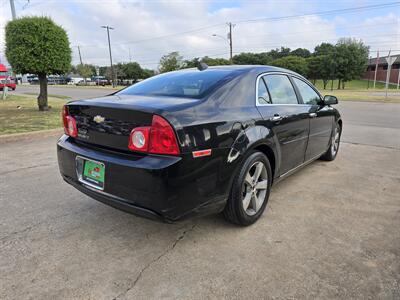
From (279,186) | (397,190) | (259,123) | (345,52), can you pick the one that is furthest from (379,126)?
(345,52)

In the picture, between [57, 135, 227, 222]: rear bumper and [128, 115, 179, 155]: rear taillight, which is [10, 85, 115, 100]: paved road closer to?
[57, 135, 227, 222]: rear bumper

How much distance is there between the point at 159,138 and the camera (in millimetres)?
2262

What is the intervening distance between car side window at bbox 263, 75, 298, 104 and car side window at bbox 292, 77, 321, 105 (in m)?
0.24

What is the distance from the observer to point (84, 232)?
115 inches

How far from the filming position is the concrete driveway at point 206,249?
85.2 inches

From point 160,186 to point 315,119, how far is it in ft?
9.03

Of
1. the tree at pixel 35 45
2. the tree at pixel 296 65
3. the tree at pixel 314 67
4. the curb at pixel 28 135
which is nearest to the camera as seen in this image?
the curb at pixel 28 135

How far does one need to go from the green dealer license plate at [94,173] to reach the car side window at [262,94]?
5.36 ft

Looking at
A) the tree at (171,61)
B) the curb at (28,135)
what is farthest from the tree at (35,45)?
the tree at (171,61)

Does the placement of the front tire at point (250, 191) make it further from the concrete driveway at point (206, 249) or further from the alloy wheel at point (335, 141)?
the alloy wheel at point (335, 141)

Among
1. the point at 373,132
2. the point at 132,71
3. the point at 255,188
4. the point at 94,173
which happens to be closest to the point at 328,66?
the point at 132,71

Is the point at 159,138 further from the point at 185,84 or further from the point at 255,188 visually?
the point at 255,188

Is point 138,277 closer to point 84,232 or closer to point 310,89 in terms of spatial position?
point 84,232

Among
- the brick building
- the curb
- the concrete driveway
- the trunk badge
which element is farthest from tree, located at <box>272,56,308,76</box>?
the trunk badge
